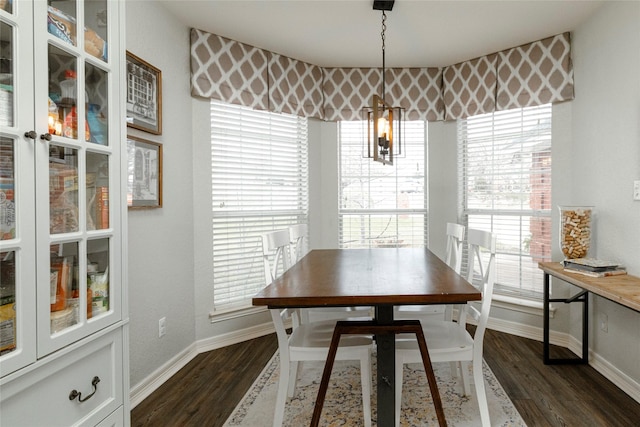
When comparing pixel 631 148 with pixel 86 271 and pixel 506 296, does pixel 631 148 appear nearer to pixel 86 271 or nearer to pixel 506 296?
pixel 506 296

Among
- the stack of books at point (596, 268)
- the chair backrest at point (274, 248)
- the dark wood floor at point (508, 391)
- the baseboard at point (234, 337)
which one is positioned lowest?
the dark wood floor at point (508, 391)

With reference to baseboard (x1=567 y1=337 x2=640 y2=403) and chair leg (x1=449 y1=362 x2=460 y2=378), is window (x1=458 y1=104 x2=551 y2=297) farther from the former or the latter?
chair leg (x1=449 y1=362 x2=460 y2=378)

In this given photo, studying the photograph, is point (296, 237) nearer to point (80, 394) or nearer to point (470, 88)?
point (80, 394)

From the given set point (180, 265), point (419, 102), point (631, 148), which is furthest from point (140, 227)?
point (631, 148)

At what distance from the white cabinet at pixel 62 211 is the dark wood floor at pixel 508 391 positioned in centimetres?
79

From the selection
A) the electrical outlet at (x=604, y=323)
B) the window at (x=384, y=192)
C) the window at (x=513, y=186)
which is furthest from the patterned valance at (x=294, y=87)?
the electrical outlet at (x=604, y=323)

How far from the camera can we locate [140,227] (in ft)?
7.66

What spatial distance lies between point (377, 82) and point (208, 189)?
2.00 metres

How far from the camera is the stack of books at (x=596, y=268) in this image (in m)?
2.33

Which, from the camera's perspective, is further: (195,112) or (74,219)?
(195,112)

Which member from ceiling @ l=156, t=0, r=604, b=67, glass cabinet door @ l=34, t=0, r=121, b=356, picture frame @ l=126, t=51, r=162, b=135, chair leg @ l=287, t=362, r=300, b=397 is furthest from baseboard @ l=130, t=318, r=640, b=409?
ceiling @ l=156, t=0, r=604, b=67

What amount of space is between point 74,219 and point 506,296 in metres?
3.43

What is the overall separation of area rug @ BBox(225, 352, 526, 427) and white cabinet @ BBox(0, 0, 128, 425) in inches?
35.5

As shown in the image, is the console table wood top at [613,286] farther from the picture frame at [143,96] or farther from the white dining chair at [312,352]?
the picture frame at [143,96]
